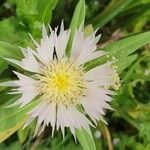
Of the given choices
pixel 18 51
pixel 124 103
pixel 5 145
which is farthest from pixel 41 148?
pixel 18 51

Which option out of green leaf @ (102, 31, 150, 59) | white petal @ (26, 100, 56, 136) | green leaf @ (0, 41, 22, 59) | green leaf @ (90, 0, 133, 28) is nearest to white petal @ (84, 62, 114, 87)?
green leaf @ (102, 31, 150, 59)

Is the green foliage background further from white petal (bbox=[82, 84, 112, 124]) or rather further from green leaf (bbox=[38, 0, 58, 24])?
white petal (bbox=[82, 84, 112, 124])

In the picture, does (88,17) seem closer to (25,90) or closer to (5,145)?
(5,145)

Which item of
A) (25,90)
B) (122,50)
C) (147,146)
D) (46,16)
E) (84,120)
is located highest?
(46,16)

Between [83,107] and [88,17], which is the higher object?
[88,17]

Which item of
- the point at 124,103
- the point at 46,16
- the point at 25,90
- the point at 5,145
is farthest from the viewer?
the point at 124,103

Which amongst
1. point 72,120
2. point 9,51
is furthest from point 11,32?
point 72,120
